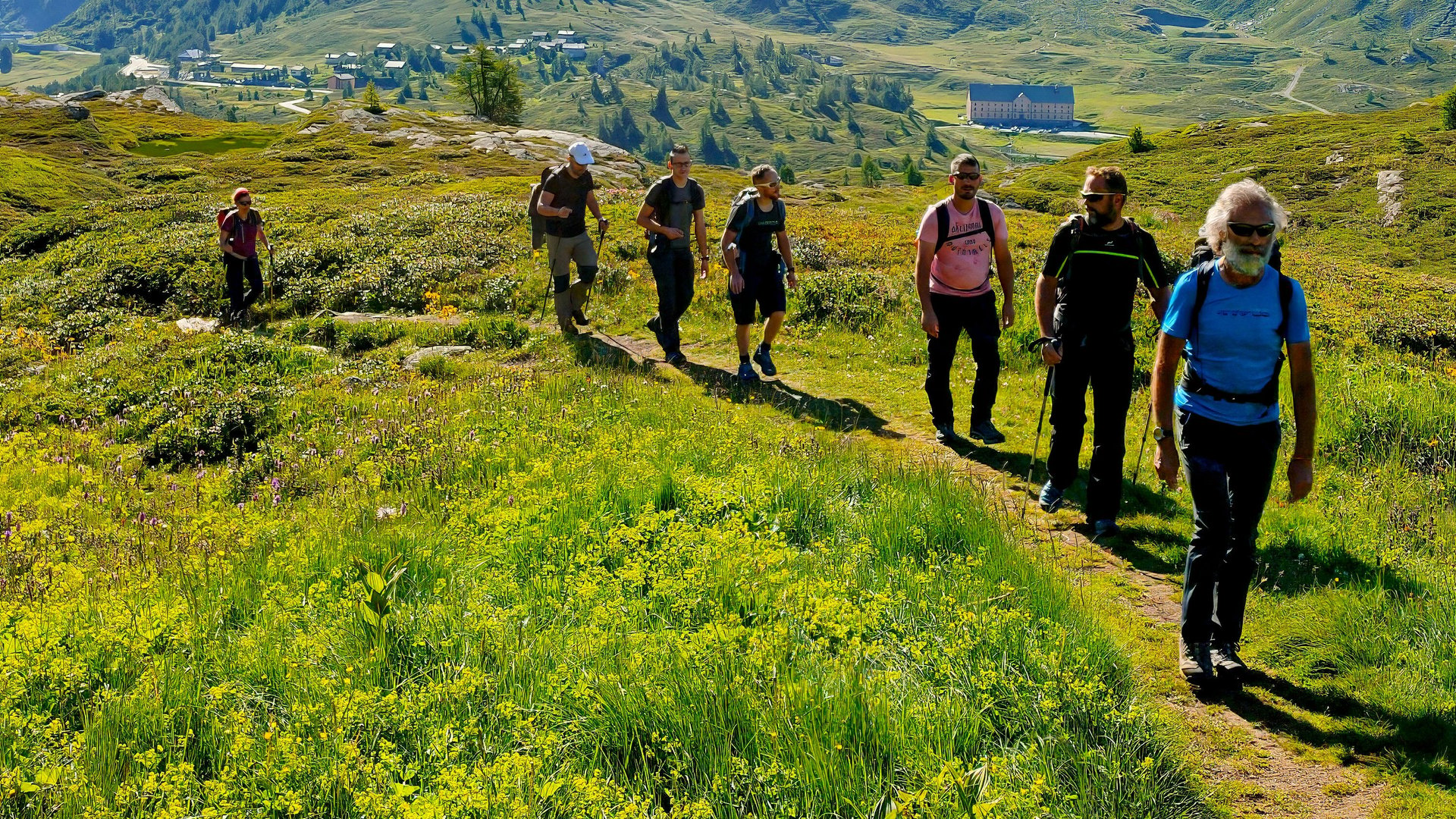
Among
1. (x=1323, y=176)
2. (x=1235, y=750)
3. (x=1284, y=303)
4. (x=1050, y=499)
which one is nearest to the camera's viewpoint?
(x=1235, y=750)

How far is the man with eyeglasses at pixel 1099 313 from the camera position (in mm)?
8008

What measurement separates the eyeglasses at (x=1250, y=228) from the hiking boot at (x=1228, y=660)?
2410 millimetres

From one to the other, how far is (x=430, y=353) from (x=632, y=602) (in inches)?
408

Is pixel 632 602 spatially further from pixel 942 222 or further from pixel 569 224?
pixel 569 224

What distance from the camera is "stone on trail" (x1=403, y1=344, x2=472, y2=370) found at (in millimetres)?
14360

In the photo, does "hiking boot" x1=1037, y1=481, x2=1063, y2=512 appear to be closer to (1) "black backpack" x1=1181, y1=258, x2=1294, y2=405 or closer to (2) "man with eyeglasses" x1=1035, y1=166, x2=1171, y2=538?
(2) "man with eyeglasses" x1=1035, y1=166, x2=1171, y2=538

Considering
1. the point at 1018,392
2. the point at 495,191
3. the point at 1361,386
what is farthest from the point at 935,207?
the point at 495,191

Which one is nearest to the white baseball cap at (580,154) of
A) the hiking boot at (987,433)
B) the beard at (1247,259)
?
the hiking boot at (987,433)

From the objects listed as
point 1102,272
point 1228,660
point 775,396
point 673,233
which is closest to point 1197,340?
point 1228,660

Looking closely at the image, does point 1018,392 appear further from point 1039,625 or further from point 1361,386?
point 1039,625

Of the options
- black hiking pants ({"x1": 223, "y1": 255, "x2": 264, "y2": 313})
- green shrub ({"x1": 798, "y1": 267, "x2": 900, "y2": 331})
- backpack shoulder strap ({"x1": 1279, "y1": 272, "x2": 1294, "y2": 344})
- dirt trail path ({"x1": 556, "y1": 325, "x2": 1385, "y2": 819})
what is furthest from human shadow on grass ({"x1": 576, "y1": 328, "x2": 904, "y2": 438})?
black hiking pants ({"x1": 223, "y1": 255, "x2": 264, "y2": 313})

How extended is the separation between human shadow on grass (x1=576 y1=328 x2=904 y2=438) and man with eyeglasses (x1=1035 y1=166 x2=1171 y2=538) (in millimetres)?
2909

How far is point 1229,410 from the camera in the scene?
18.8ft

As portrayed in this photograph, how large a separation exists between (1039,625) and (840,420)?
245 inches
